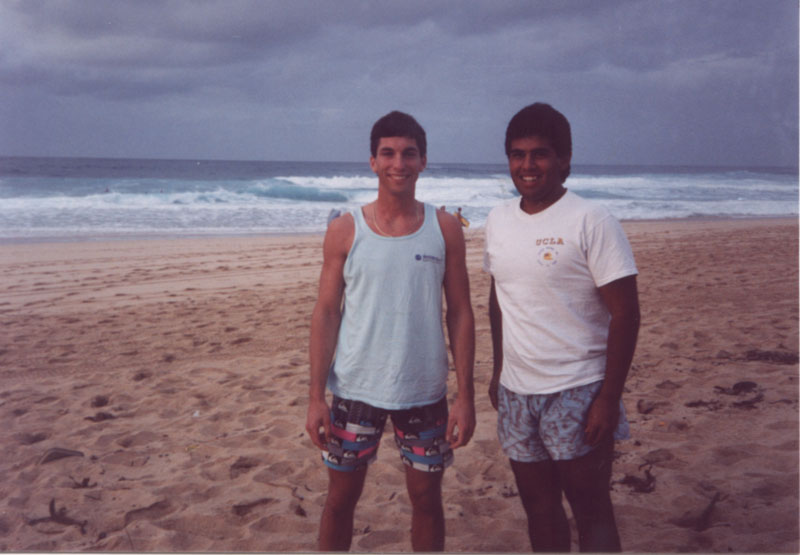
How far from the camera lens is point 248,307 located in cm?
718

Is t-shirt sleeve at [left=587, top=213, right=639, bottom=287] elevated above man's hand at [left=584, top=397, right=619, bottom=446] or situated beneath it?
elevated above

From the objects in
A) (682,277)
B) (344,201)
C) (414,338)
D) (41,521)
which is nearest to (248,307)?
(41,521)

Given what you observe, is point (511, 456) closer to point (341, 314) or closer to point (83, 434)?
point (341, 314)

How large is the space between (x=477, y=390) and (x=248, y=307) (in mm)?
3557

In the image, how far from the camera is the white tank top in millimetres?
2047

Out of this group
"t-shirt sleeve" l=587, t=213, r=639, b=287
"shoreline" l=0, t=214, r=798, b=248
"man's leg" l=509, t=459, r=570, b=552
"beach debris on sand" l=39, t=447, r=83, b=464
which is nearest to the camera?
"t-shirt sleeve" l=587, t=213, r=639, b=287

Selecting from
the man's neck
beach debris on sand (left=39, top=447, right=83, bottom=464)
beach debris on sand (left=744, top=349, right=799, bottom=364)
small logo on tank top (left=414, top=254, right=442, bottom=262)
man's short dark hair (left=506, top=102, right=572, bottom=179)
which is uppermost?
man's short dark hair (left=506, top=102, right=572, bottom=179)

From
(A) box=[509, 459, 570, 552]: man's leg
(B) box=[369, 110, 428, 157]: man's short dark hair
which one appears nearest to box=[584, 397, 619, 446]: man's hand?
(A) box=[509, 459, 570, 552]: man's leg

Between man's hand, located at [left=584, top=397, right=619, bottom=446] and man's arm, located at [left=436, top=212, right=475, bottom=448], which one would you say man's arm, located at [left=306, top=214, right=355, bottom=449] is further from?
man's hand, located at [left=584, top=397, right=619, bottom=446]

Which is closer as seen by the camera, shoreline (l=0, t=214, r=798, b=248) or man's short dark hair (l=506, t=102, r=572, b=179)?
man's short dark hair (l=506, t=102, r=572, b=179)

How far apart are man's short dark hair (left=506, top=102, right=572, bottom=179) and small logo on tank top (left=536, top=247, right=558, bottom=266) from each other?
1.00 feet

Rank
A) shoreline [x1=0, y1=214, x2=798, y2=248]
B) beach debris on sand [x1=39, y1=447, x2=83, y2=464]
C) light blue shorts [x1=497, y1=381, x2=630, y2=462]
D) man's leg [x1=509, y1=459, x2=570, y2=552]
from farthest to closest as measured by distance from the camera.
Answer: shoreline [x1=0, y1=214, x2=798, y2=248] → beach debris on sand [x1=39, y1=447, x2=83, y2=464] → man's leg [x1=509, y1=459, x2=570, y2=552] → light blue shorts [x1=497, y1=381, x2=630, y2=462]

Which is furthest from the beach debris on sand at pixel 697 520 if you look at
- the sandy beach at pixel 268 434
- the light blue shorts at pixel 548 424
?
the light blue shorts at pixel 548 424

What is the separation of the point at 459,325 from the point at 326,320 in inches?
19.0
